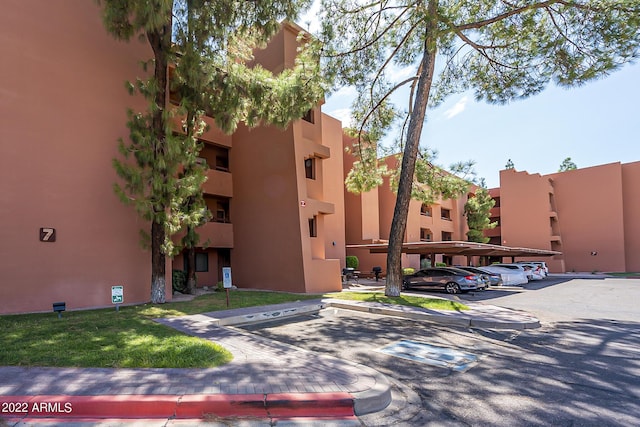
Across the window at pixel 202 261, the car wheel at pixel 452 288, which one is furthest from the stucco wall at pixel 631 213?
the window at pixel 202 261

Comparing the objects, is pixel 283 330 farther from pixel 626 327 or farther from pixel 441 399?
pixel 626 327

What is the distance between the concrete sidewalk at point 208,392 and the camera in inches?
157

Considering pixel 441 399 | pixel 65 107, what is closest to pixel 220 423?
pixel 441 399

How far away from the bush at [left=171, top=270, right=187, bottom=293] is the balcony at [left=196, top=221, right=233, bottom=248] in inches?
84.2

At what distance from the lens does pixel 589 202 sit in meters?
37.6

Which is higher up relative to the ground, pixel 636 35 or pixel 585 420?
pixel 636 35

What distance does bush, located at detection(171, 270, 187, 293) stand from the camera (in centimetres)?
1568

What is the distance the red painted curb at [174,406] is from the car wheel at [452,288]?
15337mm

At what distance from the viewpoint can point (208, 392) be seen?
4332 millimetres

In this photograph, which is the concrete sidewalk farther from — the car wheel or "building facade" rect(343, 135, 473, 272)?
"building facade" rect(343, 135, 473, 272)

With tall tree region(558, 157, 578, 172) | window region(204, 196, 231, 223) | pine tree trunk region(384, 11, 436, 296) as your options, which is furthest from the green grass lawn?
tall tree region(558, 157, 578, 172)

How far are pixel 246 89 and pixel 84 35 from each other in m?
5.79

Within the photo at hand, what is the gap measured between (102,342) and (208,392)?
357 centimetres

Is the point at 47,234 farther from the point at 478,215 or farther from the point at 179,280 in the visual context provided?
the point at 478,215
